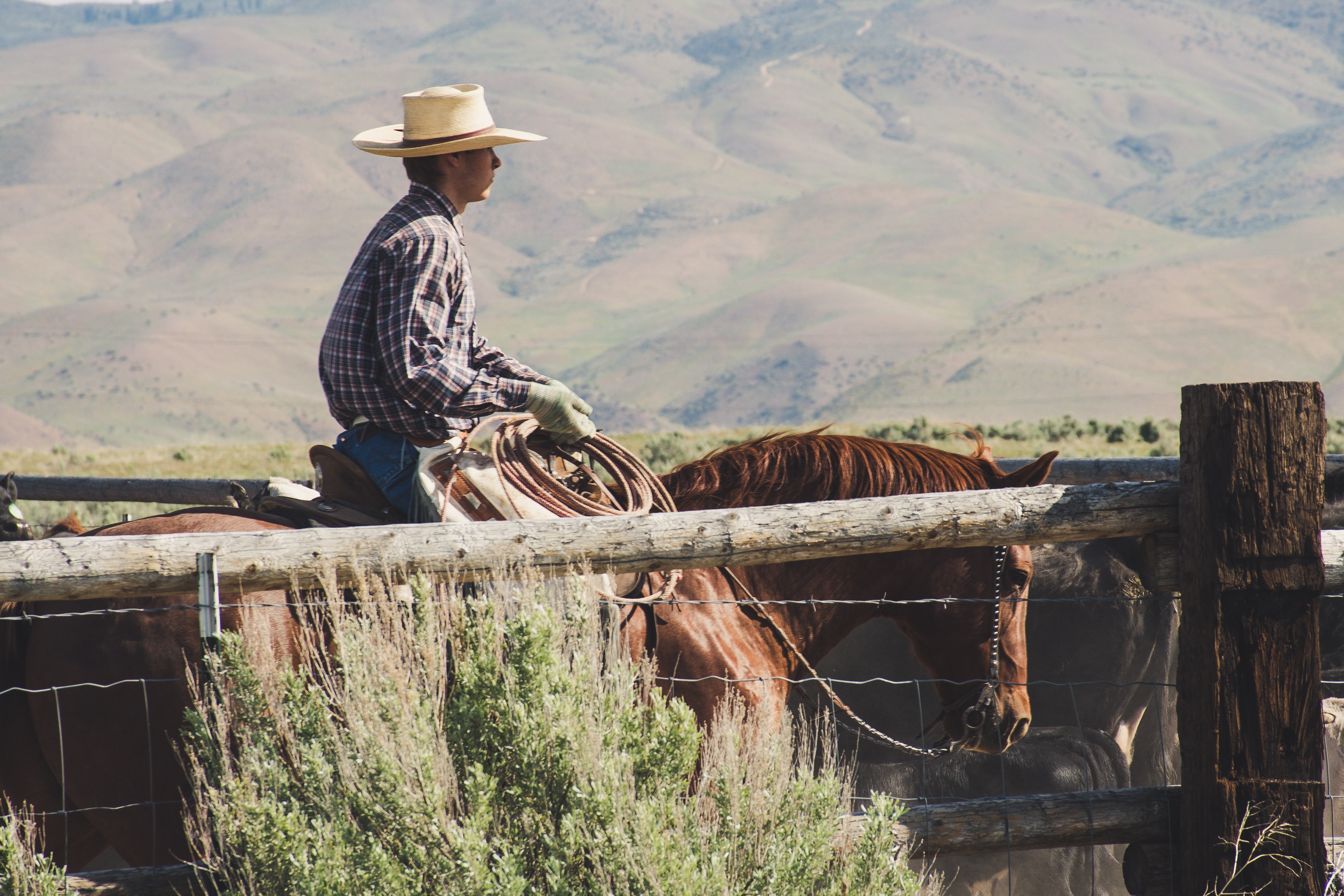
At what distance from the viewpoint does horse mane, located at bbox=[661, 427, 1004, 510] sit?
151 inches

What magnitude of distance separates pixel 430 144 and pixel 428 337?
64 cm

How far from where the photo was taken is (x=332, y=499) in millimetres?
3447

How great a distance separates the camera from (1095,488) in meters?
3.01

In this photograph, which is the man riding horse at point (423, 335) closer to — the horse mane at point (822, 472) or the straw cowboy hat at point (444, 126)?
the straw cowboy hat at point (444, 126)

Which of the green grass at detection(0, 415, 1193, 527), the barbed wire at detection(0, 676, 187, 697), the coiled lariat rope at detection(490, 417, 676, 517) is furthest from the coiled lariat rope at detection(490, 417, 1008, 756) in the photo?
the green grass at detection(0, 415, 1193, 527)

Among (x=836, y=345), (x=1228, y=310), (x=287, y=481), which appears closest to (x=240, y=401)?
(x=836, y=345)

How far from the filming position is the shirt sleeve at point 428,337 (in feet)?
10.8

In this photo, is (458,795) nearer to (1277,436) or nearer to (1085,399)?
(1277,436)

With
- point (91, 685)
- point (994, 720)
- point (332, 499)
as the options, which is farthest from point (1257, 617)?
point (91, 685)

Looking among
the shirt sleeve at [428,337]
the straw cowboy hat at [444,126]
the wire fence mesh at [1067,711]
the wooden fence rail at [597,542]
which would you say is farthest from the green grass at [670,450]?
the wooden fence rail at [597,542]

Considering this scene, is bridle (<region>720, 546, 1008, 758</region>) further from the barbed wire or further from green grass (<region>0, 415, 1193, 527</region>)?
green grass (<region>0, 415, 1193, 527</region>)

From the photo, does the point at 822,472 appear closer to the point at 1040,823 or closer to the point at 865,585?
the point at 865,585

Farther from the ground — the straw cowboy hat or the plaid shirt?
the straw cowboy hat

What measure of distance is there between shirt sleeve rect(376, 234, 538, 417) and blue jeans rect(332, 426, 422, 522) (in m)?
0.16
